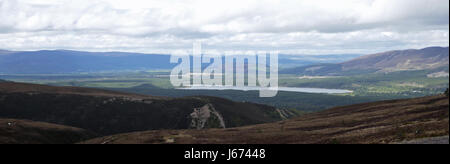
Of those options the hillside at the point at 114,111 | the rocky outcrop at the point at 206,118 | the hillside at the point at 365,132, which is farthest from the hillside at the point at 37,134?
the rocky outcrop at the point at 206,118

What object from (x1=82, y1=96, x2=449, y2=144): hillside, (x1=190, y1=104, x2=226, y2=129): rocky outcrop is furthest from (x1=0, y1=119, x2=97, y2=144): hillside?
(x1=190, y1=104, x2=226, y2=129): rocky outcrop

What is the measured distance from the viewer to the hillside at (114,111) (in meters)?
138

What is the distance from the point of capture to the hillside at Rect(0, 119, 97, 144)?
82469 millimetres

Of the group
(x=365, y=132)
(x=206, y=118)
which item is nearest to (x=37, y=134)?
(x=206, y=118)

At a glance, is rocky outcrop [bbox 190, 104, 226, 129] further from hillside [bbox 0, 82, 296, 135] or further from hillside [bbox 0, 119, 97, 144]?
hillside [bbox 0, 119, 97, 144]

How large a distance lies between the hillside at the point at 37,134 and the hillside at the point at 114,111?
2923cm

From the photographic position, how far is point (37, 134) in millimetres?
91250

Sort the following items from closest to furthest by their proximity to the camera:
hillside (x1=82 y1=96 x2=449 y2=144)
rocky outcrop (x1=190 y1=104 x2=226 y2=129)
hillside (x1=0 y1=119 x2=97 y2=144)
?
hillside (x1=82 y1=96 x2=449 y2=144)
hillside (x1=0 y1=119 x2=97 y2=144)
rocky outcrop (x1=190 y1=104 x2=226 y2=129)

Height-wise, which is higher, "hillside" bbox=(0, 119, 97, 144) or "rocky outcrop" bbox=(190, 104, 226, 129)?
"hillside" bbox=(0, 119, 97, 144)

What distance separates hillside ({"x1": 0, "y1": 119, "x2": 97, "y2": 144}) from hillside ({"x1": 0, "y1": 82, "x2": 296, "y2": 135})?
29.2 metres

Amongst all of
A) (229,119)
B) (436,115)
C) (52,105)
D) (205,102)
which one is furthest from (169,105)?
(436,115)
